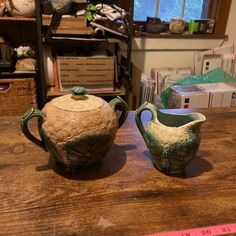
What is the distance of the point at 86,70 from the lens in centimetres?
189

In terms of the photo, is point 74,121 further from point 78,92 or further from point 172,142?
point 172,142

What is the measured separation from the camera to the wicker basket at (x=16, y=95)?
6.21 ft

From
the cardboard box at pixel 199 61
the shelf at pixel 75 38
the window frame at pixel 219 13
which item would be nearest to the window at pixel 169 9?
the window frame at pixel 219 13

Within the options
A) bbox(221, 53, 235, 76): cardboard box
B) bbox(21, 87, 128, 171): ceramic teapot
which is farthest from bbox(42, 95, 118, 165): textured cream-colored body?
bbox(221, 53, 235, 76): cardboard box

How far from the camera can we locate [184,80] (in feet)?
7.45

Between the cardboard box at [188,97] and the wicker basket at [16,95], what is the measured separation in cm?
99

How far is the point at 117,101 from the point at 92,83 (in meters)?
1.21

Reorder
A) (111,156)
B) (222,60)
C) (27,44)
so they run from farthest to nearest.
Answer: (222,60), (27,44), (111,156)

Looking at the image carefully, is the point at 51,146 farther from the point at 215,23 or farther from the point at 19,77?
Result: the point at 215,23

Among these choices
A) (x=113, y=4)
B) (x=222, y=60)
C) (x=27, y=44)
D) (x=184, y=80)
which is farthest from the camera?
(x=222, y=60)

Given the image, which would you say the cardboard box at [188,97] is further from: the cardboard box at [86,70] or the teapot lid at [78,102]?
the teapot lid at [78,102]

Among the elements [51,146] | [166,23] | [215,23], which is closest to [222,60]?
[215,23]

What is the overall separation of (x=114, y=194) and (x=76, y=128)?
181 millimetres

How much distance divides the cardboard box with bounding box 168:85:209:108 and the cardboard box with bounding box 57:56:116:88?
0.46 metres
